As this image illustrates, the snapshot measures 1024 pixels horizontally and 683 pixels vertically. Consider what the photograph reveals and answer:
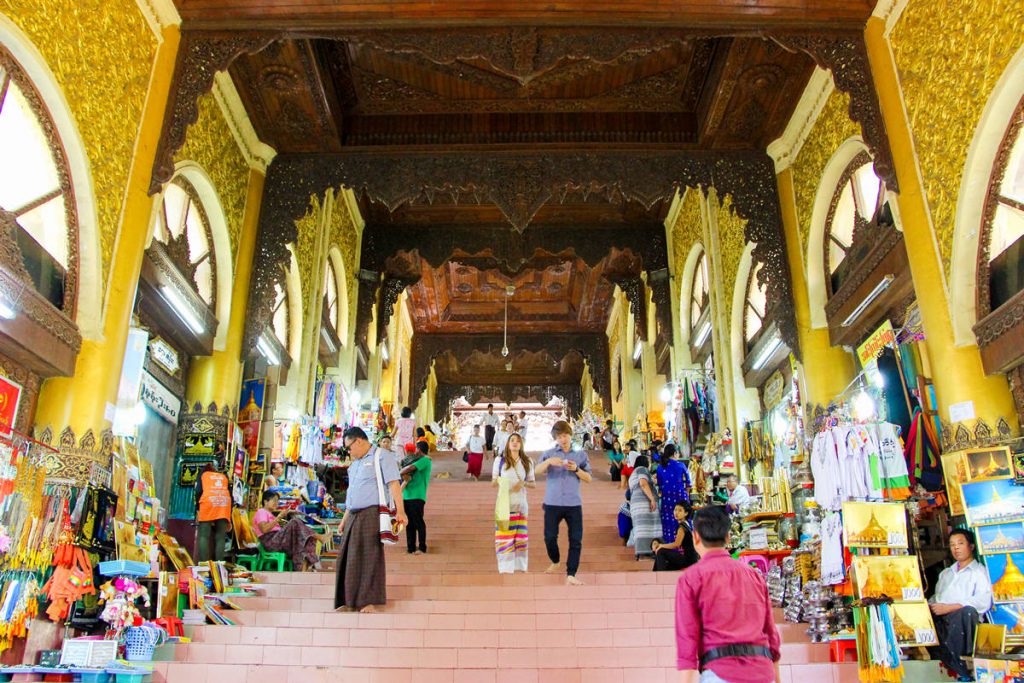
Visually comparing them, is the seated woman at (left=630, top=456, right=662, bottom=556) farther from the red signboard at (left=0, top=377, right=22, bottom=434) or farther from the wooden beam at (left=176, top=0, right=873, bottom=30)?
the red signboard at (left=0, top=377, right=22, bottom=434)

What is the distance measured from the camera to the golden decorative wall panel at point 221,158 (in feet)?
26.1

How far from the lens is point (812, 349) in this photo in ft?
28.5

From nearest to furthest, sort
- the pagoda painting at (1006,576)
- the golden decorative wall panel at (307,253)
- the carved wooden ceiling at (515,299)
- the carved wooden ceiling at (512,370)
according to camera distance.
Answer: the pagoda painting at (1006,576) → the golden decorative wall panel at (307,253) → the carved wooden ceiling at (515,299) → the carved wooden ceiling at (512,370)

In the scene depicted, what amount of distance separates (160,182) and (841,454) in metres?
6.06

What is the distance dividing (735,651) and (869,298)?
5766 millimetres

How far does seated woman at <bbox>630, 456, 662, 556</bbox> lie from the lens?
7492mm

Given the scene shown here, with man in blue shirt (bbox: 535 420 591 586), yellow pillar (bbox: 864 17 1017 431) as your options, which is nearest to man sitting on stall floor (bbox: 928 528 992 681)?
yellow pillar (bbox: 864 17 1017 431)

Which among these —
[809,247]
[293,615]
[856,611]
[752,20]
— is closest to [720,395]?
[809,247]

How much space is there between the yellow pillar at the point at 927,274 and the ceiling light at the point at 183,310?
658 centimetres

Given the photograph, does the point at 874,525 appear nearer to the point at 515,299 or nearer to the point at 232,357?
the point at 232,357

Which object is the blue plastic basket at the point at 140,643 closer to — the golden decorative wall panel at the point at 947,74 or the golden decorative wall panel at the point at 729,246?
the golden decorative wall panel at the point at 947,74

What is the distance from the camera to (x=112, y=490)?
19.2ft

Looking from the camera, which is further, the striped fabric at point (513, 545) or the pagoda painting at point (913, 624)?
the striped fabric at point (513, 545)

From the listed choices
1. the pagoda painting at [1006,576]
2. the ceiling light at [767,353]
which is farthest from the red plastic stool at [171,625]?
the ceiling light at [767,353]
